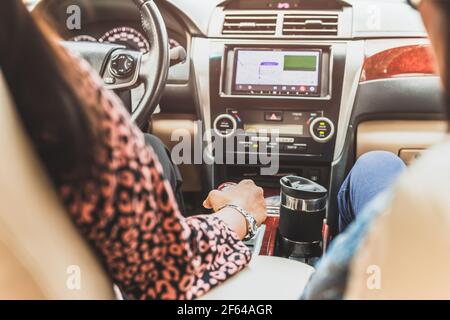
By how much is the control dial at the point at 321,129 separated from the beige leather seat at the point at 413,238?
89 centimetres

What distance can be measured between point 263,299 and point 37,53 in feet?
1.37

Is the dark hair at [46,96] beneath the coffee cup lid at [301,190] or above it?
above

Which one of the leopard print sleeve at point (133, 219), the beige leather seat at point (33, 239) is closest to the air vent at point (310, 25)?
the leopard print sleeve at point (133, 219)

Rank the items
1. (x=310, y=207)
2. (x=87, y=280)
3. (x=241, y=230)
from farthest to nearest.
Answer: (x=310, y=207), (x=241, y=230), (x=87, y=280)

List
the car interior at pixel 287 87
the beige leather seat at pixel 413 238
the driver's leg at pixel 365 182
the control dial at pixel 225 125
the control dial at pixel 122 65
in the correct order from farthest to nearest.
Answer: the control dial at pixel 225 125 → the car interior at pixel 287 87 → the control dial at pixel 122 65 → the driver's leg at pixel 365 182 → the beige leather seat at pixel 413 238

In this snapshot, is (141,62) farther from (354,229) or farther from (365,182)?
(354,229)

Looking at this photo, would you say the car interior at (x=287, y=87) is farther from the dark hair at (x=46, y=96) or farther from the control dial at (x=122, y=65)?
the dark hair at (x=46, y=96)

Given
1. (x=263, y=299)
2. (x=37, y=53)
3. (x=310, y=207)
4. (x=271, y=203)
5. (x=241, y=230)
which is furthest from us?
(x=271, y=203)

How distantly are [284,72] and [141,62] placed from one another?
403 millimetres

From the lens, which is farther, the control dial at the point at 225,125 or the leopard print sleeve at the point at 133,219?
the control dial at the point at 225,125

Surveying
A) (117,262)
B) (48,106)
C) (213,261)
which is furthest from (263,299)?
(48,106)

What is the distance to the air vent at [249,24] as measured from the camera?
133 centimetres
